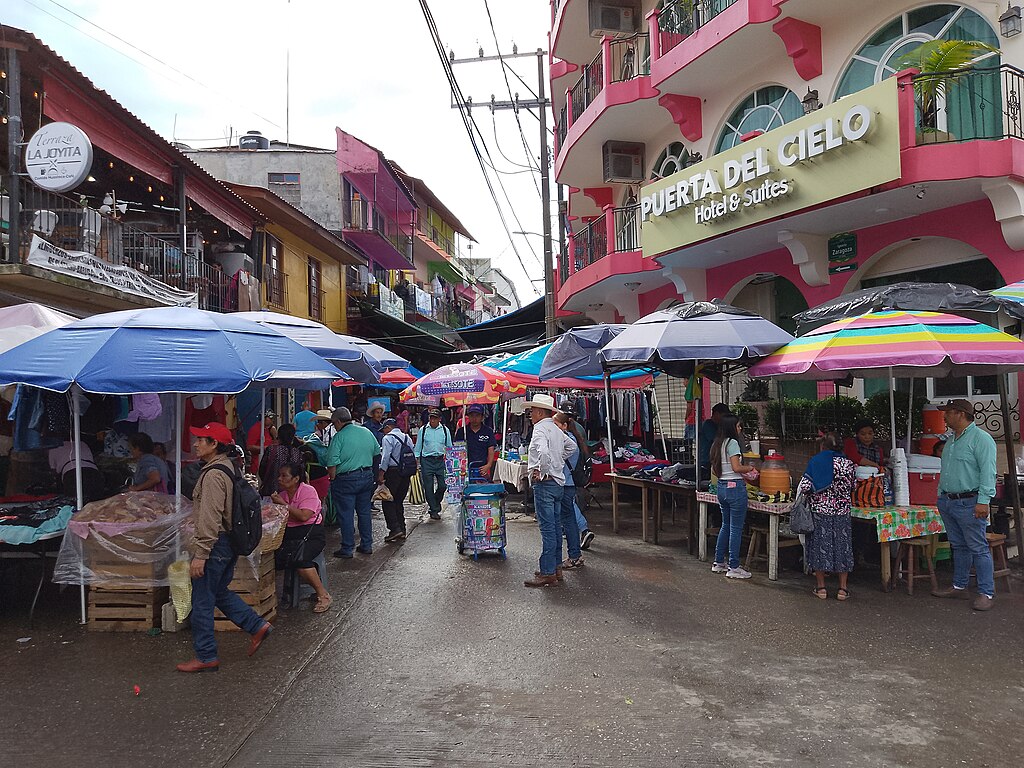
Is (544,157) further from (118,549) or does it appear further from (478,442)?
(118,549)

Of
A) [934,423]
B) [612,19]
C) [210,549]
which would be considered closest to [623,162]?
[612,19]

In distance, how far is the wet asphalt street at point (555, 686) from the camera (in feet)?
13.9

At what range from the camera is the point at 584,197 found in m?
22.5

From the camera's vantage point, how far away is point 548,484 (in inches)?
309

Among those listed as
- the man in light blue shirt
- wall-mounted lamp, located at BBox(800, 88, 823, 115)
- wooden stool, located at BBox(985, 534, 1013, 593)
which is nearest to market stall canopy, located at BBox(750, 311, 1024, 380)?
wooden stool, located at BBox(985, 534, 1013, 593)

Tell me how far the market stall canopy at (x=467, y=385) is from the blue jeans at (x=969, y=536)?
22.2 feet

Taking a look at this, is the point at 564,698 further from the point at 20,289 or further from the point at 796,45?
the point at 796,45

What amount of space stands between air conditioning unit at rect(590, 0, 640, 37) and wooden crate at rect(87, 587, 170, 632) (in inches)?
626

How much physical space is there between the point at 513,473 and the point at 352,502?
176 inches

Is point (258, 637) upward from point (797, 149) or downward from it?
downward

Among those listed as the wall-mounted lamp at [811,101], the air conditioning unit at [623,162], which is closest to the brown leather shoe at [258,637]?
the wall-mounted lamp at [811,101]

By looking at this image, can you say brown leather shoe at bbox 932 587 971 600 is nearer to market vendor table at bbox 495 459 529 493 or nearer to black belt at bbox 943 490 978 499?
black belt at bbox 943 490 978 499

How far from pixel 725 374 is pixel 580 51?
41.1 feet

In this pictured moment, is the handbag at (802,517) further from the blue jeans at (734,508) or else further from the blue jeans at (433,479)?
→ the blue jeans at (433,479)
